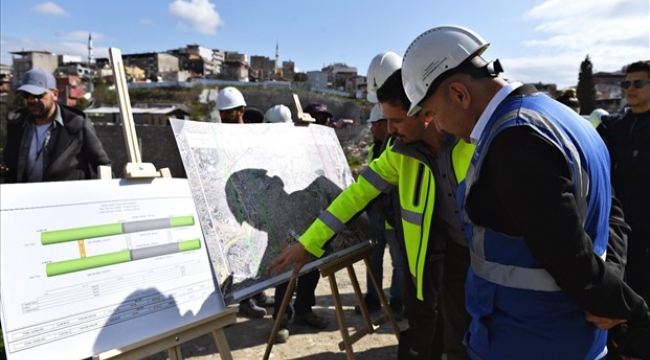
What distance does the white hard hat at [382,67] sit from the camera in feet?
9.53

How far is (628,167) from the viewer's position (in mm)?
3307

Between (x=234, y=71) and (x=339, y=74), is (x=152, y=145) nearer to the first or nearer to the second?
(x=234, y=71)

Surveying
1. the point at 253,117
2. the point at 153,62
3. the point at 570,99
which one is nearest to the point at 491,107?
the point at 570,99

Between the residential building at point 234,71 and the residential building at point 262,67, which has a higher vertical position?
the residential building at point 262,67

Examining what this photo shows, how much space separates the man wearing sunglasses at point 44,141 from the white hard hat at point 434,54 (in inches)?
124

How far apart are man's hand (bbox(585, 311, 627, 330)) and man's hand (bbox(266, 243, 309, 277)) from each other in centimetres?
154

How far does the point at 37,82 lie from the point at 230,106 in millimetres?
1647

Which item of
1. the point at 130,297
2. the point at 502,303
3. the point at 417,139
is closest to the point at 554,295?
the point at 502,303

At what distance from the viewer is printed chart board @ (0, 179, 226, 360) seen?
1.84m

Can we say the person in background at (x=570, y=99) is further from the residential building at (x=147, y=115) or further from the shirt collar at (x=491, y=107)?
the residential building at (x=147, y=115)

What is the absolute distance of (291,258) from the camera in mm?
2547

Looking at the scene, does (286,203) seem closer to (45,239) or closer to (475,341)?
(45,239)

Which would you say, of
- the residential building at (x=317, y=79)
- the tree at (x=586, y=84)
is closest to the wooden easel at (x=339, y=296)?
the tree at (x=586, y=84)

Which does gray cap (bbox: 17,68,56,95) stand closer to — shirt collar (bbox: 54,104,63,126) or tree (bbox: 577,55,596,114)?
shirt collar (bbox: 54,104,63,126)
